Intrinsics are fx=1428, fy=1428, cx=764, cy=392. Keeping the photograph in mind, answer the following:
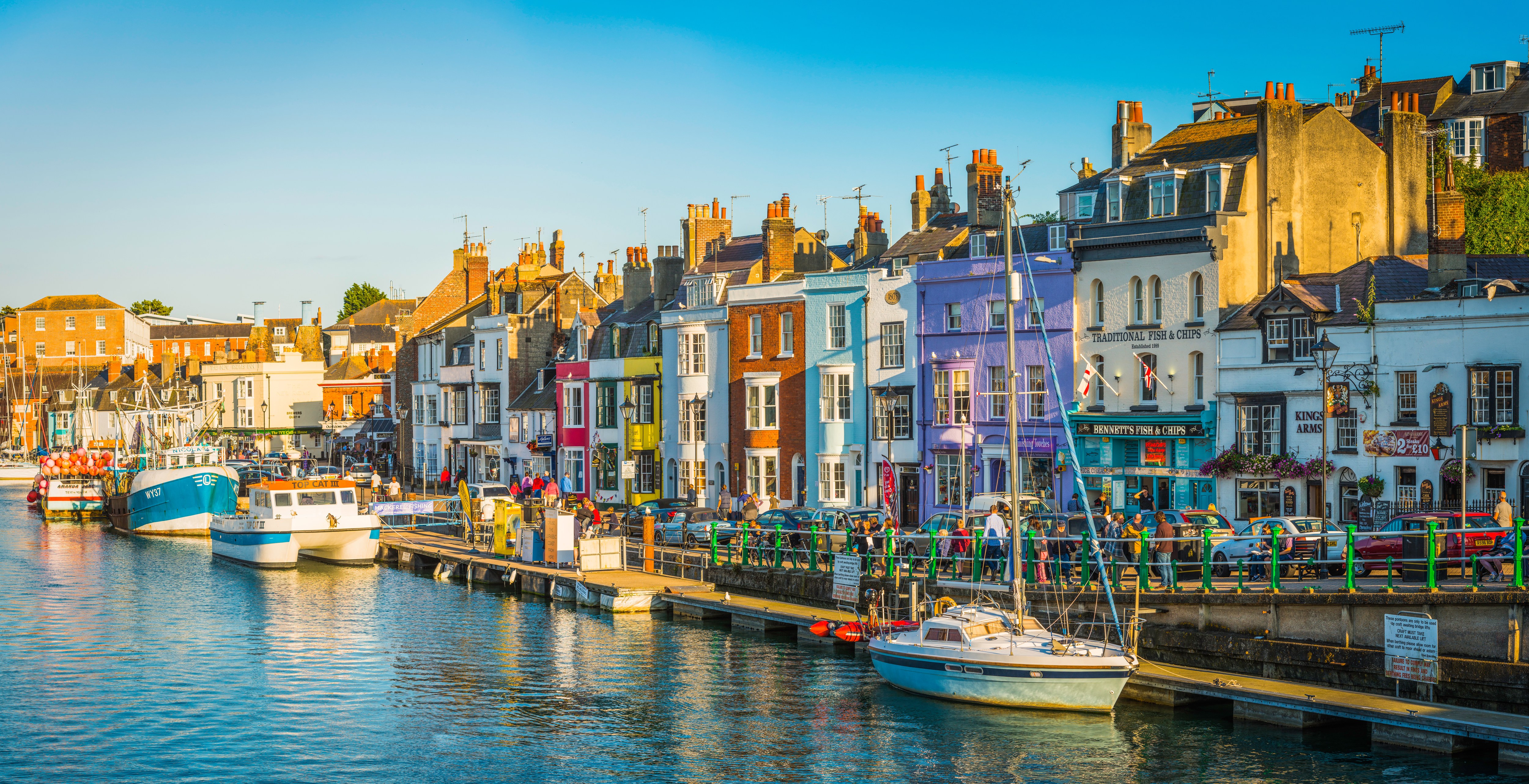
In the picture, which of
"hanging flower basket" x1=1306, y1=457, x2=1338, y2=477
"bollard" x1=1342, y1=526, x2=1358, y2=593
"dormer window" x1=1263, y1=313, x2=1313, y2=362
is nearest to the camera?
"bollard" x1=1342, y1=526, x2=1358, y2=593

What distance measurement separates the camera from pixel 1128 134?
5497cm

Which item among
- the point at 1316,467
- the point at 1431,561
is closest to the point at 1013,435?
the point at 1431,561

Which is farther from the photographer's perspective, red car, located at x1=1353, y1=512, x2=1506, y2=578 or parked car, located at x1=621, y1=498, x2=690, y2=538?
parked car, located at x1=621, y1=498, x2=690, y2=538

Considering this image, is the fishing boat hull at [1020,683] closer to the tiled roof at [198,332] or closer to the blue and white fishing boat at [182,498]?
the blue and white fishing boat at [182,498]

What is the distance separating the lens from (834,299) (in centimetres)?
5772

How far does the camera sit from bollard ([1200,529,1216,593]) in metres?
29.6

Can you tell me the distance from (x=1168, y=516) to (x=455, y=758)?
18695 mm

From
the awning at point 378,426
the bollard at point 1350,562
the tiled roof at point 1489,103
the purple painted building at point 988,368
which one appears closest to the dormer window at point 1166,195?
the purple painted building at point 988,368

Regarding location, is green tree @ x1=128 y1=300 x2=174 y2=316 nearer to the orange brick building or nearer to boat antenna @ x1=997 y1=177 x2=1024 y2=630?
the orange brick building

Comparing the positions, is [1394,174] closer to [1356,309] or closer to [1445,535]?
[1356,309]

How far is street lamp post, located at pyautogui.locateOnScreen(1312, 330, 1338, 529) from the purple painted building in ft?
31.4

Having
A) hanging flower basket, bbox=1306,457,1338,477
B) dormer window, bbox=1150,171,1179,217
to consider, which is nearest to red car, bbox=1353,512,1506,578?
hanging flower basket, bbox=1306,457,1338,477

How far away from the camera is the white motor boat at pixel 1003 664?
27.8 m

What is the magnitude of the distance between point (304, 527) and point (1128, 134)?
3542 cm
